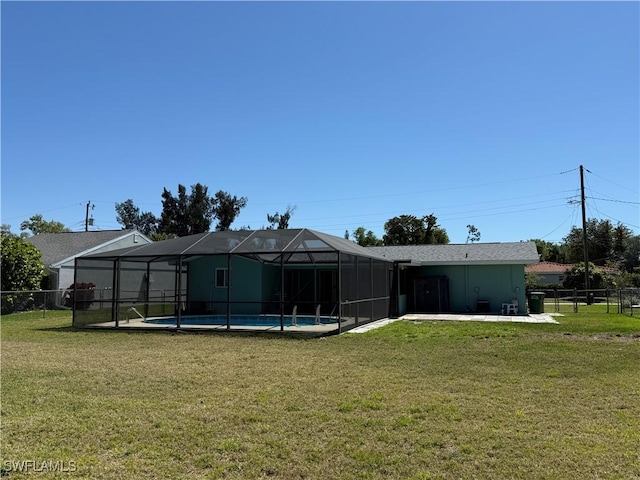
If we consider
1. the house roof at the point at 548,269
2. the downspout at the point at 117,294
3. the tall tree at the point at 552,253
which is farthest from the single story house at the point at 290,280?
the tall tree at the point at 552,253

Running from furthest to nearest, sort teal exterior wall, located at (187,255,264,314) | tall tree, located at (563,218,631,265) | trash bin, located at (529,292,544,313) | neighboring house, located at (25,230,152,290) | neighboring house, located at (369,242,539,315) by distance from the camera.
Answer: tall tree, located at (563,218,631,265)
neighboring house, located at (25,230,152,290)
neighboring house, located at (369,242,539,315)
trash bin, located at (529,292,544,313)
teal exterior wall, located at (187,255,264,314)

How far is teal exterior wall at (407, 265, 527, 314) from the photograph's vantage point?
67.2 feet

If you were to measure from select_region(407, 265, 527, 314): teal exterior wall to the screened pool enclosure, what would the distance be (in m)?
4.07

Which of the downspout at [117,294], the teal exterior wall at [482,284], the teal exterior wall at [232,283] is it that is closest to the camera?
the downspout at [117,294]

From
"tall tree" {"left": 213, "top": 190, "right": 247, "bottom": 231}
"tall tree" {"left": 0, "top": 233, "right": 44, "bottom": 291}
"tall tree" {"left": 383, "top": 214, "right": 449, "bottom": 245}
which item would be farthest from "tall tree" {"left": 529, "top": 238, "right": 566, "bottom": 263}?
"tall tree" {"left": 0, "top": 233, "right": 44, "bottom": 291}

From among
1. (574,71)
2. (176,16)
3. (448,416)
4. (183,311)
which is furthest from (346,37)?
(183,311)

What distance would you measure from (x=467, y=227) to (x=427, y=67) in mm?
58338

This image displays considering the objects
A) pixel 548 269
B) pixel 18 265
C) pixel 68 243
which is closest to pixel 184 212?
pixel 68 243

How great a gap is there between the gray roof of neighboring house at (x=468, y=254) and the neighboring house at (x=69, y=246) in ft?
44.7

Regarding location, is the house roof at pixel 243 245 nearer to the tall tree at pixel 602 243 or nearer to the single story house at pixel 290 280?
the single story house at pixel 290 280

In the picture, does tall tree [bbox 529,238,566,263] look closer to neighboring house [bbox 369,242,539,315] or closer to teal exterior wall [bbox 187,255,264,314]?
neighboring house [bbox 369,242,539,315]

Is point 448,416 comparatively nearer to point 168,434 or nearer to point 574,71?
point 168,434

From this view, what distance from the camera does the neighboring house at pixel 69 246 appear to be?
23.0 meters

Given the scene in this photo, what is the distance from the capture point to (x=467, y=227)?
68.9 metres
